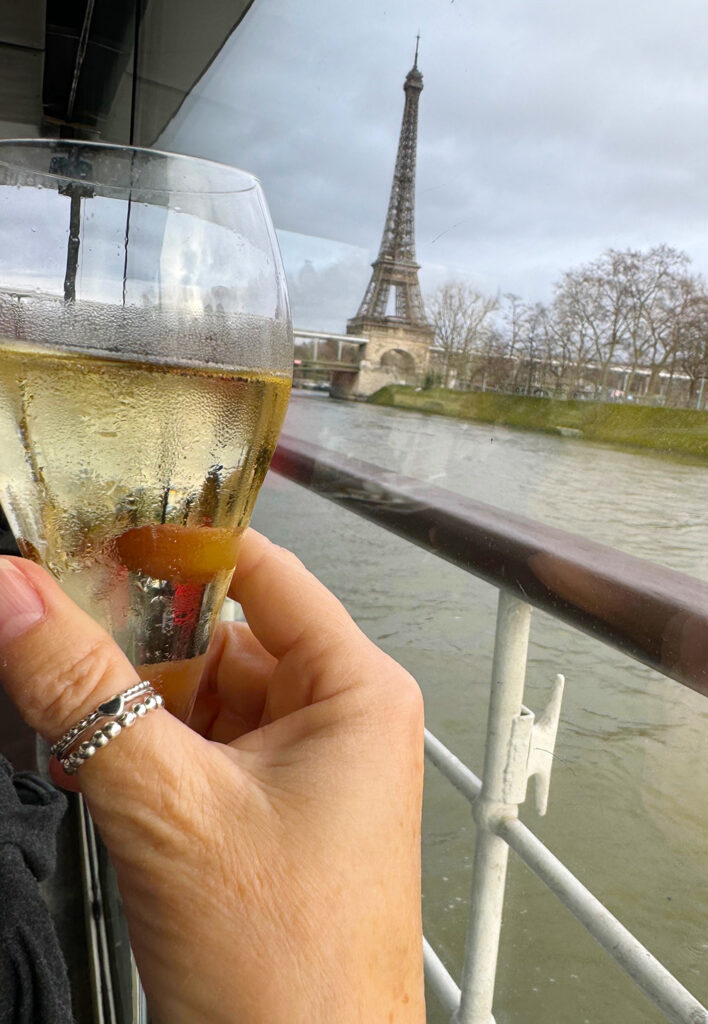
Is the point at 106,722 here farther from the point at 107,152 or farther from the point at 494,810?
the point at 494,810

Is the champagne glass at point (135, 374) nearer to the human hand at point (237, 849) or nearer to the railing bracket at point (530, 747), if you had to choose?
the human hand at point (237, 849)

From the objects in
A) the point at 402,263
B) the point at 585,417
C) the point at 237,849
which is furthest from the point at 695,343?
the point at 402,263

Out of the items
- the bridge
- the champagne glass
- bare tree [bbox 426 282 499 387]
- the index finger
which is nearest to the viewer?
the champagne glass

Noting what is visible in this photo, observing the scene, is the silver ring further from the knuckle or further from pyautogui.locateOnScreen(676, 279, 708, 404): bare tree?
pyautogui.locateOnScreen(676, 279, 708, 404): bare tree

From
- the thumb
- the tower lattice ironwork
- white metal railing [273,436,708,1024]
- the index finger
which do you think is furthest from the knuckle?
the tower lattice ironwork

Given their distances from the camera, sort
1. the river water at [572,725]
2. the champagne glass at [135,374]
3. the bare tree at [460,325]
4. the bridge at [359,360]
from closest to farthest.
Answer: the champagne glass at [135,374] < the river water at [572,725] < the bare tree at [460,325] < the bridge at [359,360]

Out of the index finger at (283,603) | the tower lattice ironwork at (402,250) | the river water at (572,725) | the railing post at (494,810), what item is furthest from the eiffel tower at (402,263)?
the index finger at (283,603)
